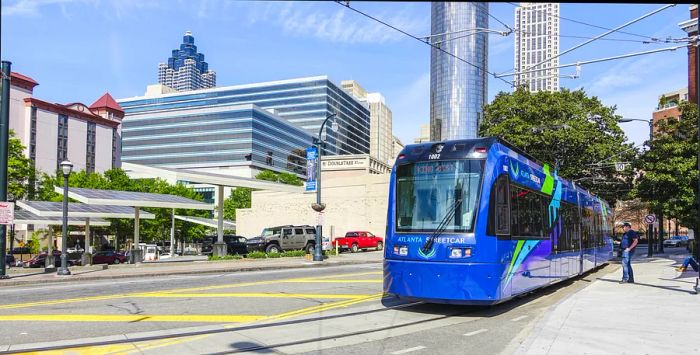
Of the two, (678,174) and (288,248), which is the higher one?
(678,174)

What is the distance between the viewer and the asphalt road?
25.1ft

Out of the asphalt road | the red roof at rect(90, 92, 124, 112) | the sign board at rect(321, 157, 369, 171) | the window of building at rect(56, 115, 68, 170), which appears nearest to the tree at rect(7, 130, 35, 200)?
the asphalt road

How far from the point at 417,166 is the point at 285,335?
409cm

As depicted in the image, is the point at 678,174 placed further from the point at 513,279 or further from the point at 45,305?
the point at 45,305

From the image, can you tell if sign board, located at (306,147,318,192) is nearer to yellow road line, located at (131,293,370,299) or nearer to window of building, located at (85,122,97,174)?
yellow road line, located at (131,293,370,299)

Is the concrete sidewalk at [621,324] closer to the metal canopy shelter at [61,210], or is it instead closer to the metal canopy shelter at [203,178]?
the metal canopy shelter at [203,178]

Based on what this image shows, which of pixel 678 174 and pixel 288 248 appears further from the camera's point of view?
pixel 288 248

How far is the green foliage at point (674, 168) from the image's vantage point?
25828mm

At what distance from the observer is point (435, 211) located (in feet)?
33.3

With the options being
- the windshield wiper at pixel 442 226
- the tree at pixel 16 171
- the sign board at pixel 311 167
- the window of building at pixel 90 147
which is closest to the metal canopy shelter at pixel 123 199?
the sign board at pixel 311 167

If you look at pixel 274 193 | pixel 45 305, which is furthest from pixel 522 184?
pixel 274 193

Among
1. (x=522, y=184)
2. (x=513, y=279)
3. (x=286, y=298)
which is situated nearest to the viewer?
(x=513, y=279)

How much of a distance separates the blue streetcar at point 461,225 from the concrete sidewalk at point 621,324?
1170mm

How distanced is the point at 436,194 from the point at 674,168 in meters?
20.7
